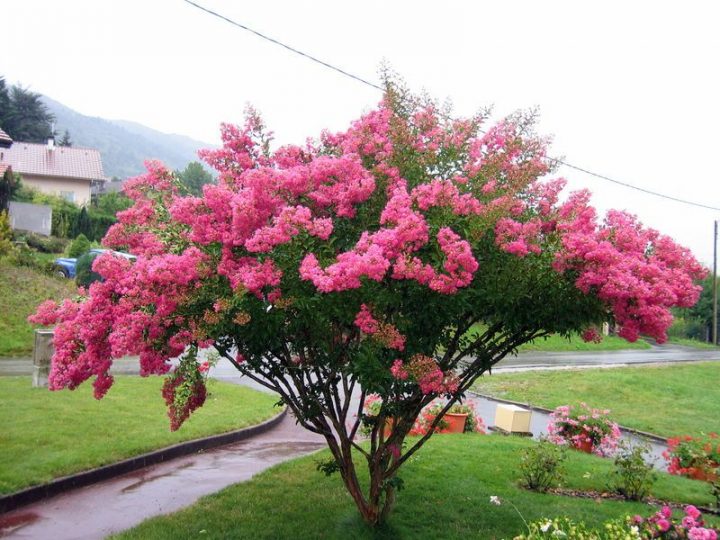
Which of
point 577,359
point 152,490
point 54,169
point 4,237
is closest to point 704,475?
point 152,490

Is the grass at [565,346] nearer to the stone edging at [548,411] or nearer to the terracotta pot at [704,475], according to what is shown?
the stone edging at [548,411]

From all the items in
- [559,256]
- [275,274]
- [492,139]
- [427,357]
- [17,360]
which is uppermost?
[492,139]

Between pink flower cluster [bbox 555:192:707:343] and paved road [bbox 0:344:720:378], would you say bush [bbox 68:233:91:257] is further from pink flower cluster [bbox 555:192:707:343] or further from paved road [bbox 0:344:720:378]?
pink flower cluster [bbox 555:192:707:343]

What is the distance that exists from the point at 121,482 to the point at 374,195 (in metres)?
5.31

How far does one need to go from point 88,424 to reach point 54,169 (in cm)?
5432

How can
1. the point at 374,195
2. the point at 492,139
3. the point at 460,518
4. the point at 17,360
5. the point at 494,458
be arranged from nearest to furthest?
1. the point at 374,195
2. the point at 492,139
3. the point at 460,518
4. the point at 494,458
5. the point at 17,360

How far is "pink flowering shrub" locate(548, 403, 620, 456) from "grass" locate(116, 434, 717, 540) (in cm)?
104

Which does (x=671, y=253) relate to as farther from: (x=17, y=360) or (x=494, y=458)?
(x=17, y=360)

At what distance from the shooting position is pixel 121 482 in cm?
802

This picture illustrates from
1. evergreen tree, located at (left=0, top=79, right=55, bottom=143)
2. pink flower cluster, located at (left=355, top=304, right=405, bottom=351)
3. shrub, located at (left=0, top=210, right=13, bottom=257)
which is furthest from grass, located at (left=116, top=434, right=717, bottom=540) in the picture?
evergreen tree, located at (left=0, top=79, right=55, bottom=143)

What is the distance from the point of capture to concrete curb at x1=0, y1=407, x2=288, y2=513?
272 inches

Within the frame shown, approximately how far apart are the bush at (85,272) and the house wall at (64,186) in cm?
3449

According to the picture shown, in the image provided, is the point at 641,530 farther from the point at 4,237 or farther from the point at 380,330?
the point at 4,237

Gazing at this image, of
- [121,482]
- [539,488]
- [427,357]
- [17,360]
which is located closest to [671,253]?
[427,357]
